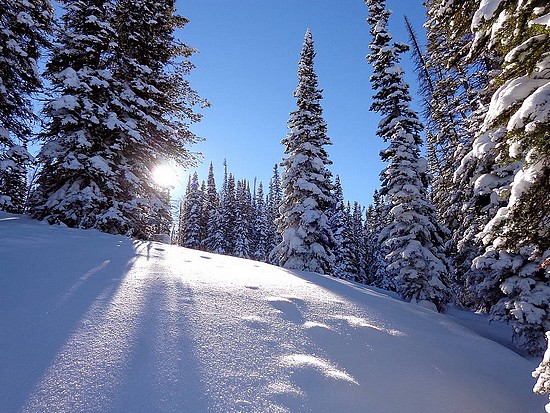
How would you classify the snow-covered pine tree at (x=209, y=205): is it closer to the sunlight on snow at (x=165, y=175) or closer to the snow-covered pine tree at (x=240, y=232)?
the snow-covered pine tree at (x=240, y=232)

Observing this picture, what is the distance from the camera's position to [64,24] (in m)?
11.2

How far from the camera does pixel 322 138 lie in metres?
18.3

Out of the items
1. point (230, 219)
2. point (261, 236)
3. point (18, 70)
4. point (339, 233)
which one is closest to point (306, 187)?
point (18, 70)

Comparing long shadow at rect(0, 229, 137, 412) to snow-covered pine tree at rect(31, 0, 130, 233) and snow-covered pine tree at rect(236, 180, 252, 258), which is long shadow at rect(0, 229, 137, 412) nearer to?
snow-covered pine tree at rect(31, 0, 130, 233)

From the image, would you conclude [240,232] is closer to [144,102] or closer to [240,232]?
[240,232]

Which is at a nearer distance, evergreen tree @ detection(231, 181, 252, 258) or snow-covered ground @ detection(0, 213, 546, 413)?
snow-covered ground @ detection(0, 213, 546, 413)

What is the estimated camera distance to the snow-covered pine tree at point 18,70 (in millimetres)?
9195

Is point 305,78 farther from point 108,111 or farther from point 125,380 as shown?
point 125,380

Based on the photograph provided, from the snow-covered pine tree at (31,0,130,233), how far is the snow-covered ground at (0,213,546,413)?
13.5ft

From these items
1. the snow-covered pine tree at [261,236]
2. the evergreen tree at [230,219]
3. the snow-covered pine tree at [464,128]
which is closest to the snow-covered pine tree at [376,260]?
the snow-covered pine tree at [464,128]

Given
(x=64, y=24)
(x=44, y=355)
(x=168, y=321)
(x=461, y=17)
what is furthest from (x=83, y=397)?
(x=64, y=24)

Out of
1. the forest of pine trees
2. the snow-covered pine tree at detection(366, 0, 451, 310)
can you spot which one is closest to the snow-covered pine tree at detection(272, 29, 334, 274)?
the forest of pine trees

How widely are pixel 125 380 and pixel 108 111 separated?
10.1 meters

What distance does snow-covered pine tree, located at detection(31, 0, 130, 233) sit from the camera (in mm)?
9562
